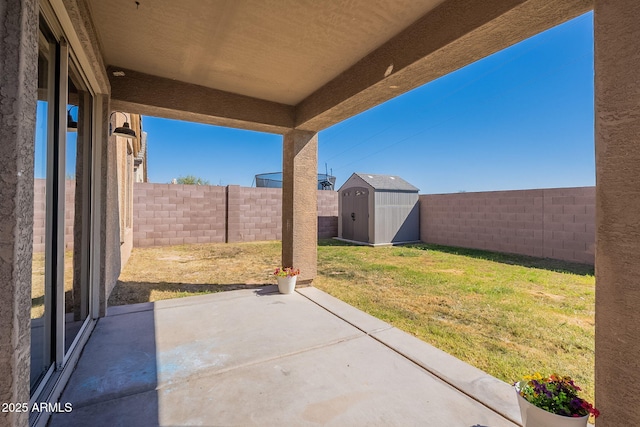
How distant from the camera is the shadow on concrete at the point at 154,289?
410cm

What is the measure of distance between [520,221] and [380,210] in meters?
4.10

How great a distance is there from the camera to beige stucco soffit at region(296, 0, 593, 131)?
176 cm

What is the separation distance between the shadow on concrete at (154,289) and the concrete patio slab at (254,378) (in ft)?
3.23

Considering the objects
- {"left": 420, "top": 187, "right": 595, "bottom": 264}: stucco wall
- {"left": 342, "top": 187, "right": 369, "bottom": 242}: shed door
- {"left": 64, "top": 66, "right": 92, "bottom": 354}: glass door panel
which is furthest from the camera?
{"left": 342, "top": 187, "right": 369, "bottom": 242}: shed door

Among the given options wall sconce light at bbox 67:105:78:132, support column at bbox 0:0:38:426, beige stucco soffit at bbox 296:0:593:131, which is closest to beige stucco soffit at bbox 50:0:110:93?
wall sconce light at bbox 67:105:78:132

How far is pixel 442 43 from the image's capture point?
6.93 ft

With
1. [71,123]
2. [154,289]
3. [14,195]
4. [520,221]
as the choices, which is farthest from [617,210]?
[520,221]

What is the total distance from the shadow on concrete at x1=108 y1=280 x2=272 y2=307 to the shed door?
20.8 ft

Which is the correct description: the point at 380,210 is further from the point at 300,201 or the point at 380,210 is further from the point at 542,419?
the point at 542,419

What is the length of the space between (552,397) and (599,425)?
18cm

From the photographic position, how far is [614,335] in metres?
1.27

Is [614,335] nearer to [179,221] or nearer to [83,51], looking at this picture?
[83,51]

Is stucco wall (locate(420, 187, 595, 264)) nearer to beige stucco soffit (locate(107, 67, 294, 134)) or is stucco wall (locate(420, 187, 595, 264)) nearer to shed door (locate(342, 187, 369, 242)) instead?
shed door (locate(342, 187, 369, 242))

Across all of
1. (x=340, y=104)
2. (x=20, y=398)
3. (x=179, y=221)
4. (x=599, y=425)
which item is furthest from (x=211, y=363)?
(x=179, y=221)
